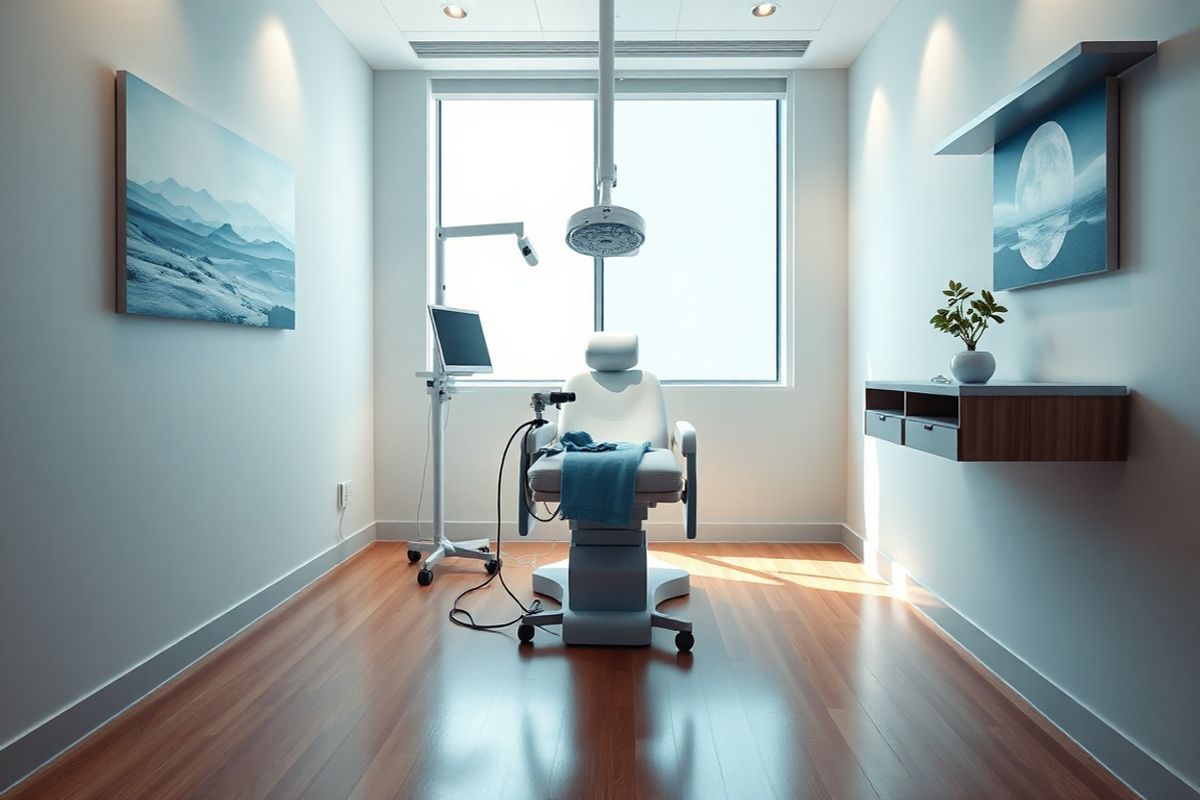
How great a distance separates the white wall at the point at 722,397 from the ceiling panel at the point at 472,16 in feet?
1.84

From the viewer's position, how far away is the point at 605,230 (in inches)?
121

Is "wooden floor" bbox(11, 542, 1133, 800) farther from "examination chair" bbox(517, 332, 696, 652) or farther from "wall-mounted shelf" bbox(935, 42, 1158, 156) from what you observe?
"wall-mounted shelf" bbox(935, 42, 1158, 156)

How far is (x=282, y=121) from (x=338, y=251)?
2.33 ft

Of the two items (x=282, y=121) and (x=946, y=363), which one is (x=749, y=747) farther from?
(x=282, y=121)

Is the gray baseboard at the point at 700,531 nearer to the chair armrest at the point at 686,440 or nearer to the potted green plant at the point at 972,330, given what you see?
the chair armrest at the point at 686,440

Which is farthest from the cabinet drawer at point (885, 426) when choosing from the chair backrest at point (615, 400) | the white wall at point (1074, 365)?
the chair backrest at point (615, 400)

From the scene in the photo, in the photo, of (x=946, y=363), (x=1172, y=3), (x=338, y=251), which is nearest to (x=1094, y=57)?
(x=1172, y=3)

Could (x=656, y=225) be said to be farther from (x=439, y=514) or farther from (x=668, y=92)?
(x=439, y=514)

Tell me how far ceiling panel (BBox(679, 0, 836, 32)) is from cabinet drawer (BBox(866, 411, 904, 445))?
6.57 feet

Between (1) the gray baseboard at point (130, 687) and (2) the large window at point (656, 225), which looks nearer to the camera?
(1) the gray baseboard at point (130, 687)

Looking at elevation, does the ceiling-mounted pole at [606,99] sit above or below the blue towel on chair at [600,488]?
above

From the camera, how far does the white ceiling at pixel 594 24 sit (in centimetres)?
346

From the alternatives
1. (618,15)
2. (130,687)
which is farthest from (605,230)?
(130,687)

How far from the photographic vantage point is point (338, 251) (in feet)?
12.0
